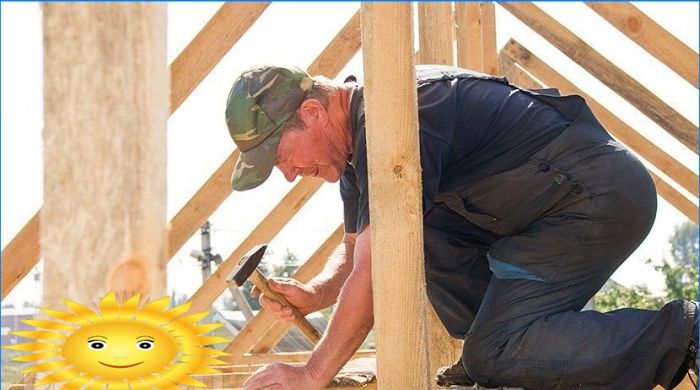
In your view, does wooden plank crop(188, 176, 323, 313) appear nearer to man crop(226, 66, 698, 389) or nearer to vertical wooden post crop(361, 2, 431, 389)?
man crop(226, 66, 698, 389)

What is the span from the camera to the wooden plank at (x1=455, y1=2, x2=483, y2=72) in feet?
16.0

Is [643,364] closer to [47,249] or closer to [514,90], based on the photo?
[514,90]

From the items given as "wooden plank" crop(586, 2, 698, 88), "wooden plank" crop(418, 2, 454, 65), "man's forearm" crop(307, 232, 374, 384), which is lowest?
"man's forearm" crop(307, 232, 374, 384)

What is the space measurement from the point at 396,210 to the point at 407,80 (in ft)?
0.98

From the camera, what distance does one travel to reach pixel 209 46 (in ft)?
13.5

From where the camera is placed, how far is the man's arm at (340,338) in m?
2.57

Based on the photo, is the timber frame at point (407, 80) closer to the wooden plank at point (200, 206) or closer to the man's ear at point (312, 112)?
the wooden plank at point (200, 206)

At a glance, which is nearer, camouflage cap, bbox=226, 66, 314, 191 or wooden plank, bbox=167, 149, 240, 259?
camouflage cap, bbox=226, 66, 314, 191

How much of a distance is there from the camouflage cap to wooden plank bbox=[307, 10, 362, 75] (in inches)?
100

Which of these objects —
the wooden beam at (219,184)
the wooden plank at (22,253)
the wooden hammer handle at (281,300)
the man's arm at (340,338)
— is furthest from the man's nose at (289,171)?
the wooden beam at (219,184)

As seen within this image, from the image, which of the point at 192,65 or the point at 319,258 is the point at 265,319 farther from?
the point at 192,65

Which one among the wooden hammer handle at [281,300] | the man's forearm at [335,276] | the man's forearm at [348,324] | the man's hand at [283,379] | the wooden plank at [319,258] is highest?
the wooden plank at [319,258]

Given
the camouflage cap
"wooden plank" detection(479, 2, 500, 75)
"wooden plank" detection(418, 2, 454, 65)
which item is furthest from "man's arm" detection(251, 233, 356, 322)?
"wooden plank" detection(479, 2, 500, 75)

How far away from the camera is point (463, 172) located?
3.03 metres
